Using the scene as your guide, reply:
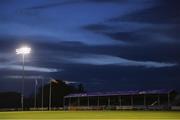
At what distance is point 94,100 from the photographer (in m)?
95.1

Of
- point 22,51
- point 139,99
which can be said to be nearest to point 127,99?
point 139,99

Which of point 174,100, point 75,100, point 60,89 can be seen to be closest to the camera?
point 174,100

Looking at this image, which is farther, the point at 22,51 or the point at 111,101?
the point at 111,101

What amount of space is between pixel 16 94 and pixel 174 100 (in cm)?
7403

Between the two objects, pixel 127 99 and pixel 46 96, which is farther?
pixel 46 96

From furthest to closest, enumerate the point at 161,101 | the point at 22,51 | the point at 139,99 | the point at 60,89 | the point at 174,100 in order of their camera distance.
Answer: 1. the point at 60,89
2. the point at 139,99
3. the point at 161,101
4. the point at 174,100
5. the point at 22,51

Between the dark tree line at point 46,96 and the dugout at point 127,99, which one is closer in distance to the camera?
the dugout at point 127,99

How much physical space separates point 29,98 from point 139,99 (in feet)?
187

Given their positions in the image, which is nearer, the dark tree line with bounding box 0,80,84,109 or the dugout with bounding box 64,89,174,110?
the dugout with bounding box 64,89,174,110

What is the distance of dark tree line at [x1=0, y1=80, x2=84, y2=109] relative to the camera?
117 m

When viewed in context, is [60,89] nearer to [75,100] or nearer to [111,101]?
[75,100]

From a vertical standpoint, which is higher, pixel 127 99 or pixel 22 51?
pixel 22 51

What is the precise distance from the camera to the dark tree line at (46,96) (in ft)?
385

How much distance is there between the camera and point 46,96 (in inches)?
4862
